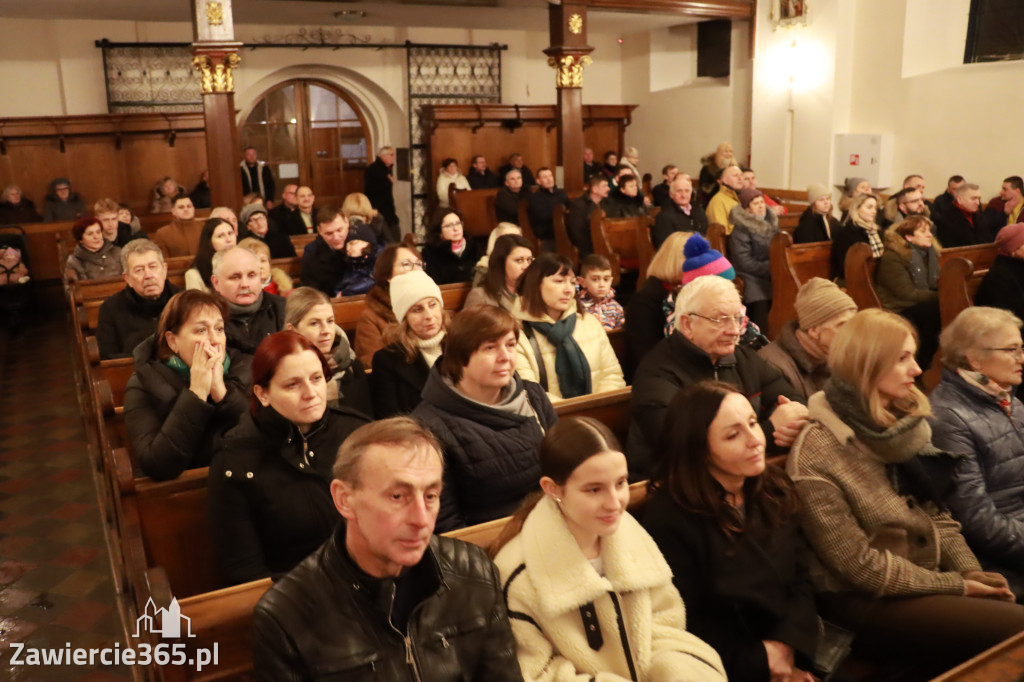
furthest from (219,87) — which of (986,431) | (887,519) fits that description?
(887,519)

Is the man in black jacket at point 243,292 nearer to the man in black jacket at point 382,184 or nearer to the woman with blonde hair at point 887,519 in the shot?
the woman with blonde hair at point 887,519

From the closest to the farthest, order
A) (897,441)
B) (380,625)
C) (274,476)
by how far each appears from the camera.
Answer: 1. (380,625)
2. (274,476)
3. (897,441)

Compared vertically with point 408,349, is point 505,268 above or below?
above

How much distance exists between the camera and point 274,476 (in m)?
2.28

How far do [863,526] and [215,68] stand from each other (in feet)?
24.3

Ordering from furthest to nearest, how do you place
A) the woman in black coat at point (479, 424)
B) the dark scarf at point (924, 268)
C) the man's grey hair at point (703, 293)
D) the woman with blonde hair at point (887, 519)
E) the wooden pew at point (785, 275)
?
the wooden pew at point (785, 275) → the dark scarf at point (924, 268) → the man's grey hair at point (703, 293) → the woman in black coat at point (479, 424) → the woman with blonde hair at point (887, 519)

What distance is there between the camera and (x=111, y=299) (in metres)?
4.11

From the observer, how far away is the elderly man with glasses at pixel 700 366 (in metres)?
2.87

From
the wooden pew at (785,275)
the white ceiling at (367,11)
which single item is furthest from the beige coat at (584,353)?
the white ceiling at (367,11)

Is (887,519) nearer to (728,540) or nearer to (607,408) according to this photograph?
(728,540)

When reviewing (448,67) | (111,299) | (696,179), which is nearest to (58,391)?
(111,299)

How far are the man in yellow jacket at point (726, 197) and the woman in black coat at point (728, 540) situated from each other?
525cm

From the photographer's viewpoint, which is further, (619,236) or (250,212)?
(619,236)

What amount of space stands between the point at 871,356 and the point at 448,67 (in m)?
11.6
